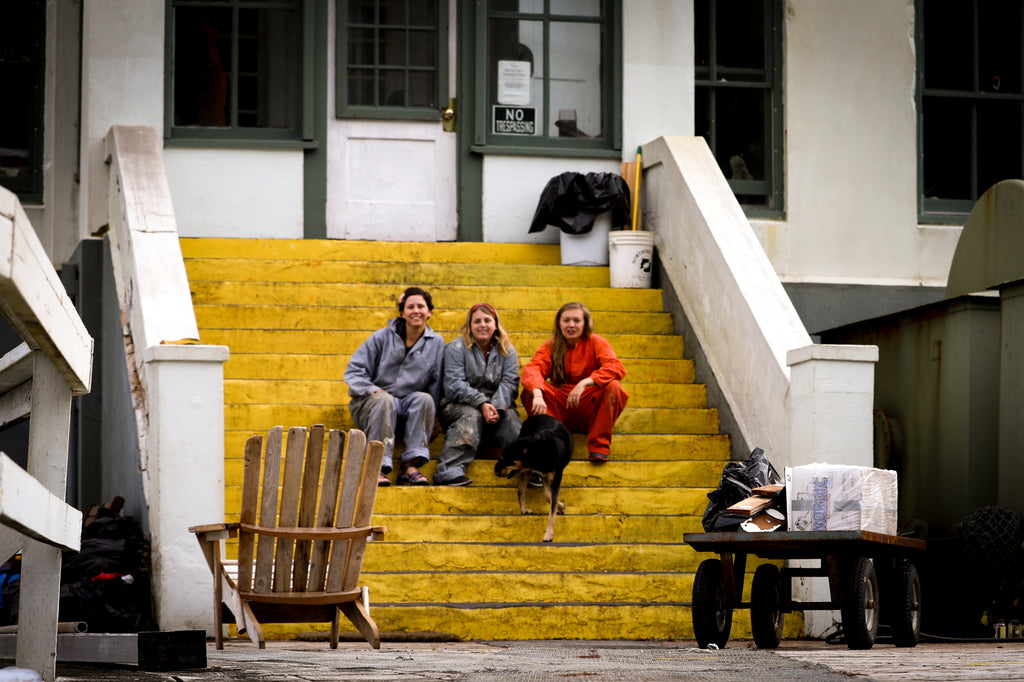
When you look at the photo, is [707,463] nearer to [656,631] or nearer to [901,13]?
[656,631]

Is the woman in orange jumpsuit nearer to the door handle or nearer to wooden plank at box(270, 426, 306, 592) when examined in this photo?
wooden plank at box(270, 426, 306, 592)

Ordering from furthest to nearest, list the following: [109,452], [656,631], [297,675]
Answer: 1. [109,452]
2. [656,631]
3. [297,675]

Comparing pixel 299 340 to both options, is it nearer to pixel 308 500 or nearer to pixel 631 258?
pixel 631 258

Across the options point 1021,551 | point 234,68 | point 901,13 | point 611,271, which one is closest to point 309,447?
point 1021,551

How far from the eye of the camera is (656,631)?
30.8 ft

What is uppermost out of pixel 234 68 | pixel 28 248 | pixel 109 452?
pixel 234 68

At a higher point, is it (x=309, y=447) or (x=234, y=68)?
(x=234, y=68)

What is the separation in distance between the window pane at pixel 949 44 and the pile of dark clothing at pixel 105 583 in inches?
348

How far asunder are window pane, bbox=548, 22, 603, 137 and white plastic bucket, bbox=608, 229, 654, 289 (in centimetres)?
154

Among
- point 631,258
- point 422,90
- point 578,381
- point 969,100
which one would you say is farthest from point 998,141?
point 578,381

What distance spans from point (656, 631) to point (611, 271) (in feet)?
13.7

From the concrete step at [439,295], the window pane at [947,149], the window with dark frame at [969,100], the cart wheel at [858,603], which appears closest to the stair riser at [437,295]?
the concrete step at [439,295]

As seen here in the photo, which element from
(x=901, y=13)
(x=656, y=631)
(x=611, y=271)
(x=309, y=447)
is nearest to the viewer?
(x=309, y=447)

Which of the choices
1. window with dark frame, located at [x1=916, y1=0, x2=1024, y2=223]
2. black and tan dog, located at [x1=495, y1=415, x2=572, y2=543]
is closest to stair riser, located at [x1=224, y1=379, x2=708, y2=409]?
black and tan dog, located at [x1=495, y1=415, x2=572, y2=543]
